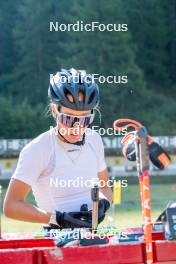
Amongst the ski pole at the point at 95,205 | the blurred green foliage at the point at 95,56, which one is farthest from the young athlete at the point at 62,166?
the blurred green foliage at the point at 95,56

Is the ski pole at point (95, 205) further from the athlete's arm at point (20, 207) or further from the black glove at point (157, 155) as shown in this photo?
the black glove at point (157, 155)

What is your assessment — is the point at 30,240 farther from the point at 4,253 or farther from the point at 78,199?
the point at 78,199

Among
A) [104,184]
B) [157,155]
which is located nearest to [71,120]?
[104,184]

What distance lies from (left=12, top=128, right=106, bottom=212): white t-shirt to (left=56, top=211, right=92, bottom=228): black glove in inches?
7.0

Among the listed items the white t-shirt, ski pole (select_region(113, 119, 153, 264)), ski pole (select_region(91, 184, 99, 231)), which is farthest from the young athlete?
ski pole (select_region(113, 119, 153, 264))

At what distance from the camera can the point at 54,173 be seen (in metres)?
2.96

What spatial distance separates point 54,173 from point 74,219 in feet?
1.00

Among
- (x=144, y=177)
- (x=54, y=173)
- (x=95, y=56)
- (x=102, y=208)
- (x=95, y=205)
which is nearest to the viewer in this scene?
(x=144, y=177)

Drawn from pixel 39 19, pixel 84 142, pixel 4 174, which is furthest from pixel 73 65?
pixel 84 142

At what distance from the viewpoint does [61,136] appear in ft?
9.91

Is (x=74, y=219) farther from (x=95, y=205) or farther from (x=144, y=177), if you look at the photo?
(x=144, y=177)

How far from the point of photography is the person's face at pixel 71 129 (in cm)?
290

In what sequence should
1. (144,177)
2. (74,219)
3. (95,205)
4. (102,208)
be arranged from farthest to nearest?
(102,208)
(74,219)
(95,205)
(144,177)

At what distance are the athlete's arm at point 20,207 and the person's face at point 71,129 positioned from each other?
29 cm
